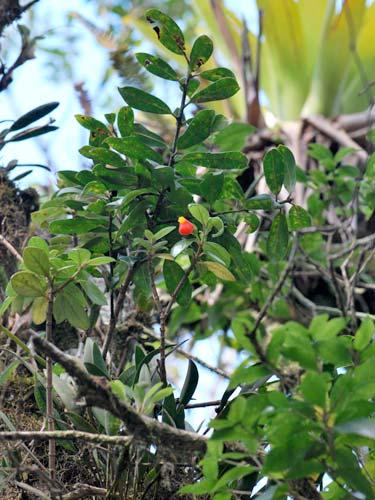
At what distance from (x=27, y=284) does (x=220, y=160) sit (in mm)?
285

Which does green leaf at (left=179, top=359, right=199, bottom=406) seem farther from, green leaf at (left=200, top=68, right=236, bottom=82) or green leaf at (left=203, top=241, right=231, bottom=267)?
green leaf at (left=200, top=68, right=236, bottom=82)

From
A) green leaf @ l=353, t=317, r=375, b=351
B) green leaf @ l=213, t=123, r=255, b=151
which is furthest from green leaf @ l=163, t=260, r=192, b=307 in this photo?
green leaf @ l=213, t=123, r=255, b=151

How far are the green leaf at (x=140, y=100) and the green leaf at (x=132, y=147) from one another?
0.04 metres

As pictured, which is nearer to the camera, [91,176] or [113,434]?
[113,434]

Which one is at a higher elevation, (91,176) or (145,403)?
(91,176)

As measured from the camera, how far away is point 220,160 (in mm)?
954

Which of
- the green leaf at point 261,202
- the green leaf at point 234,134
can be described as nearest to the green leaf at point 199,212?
the green leaf at point 261,202

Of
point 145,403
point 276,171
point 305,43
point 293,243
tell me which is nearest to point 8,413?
point 145,403

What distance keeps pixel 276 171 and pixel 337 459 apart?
403 mm

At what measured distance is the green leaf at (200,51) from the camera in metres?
0.94

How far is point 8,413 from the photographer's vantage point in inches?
40.7

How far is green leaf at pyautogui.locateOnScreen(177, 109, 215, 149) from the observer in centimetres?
94

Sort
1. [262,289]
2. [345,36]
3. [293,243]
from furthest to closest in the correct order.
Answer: [345,36] → [262,289] → [293,243]

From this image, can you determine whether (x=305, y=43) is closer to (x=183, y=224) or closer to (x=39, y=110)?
(x=39, y=110)
